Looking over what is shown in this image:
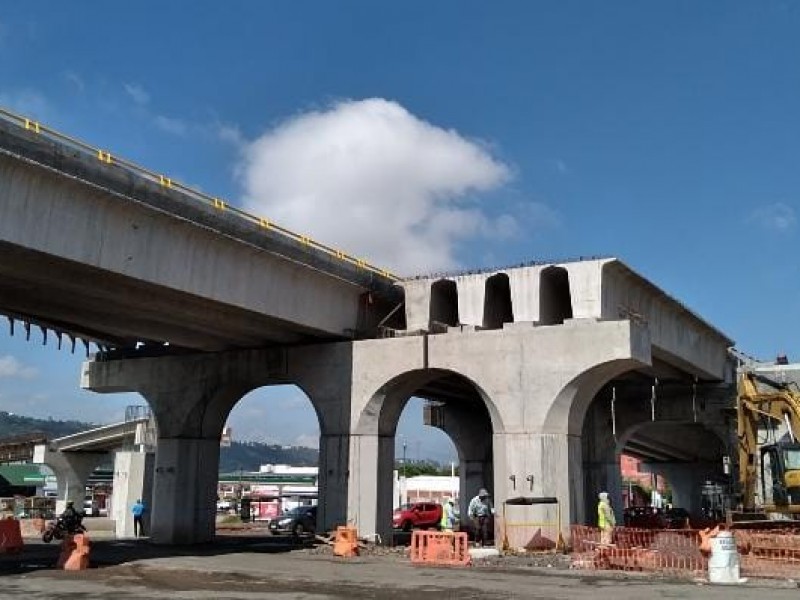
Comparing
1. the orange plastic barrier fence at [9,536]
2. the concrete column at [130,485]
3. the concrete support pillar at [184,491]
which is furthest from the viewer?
the concrete column at [130,485]

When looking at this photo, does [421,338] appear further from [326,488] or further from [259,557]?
[259,557]

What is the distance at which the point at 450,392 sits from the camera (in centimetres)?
4278

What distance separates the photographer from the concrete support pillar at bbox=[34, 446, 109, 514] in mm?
61969

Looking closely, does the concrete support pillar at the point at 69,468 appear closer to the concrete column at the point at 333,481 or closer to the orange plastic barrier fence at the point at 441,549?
the concrete column at the point at 333,481

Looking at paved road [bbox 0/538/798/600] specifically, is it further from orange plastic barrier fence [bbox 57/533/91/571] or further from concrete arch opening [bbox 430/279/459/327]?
concrete arch opening [bbox 430/279/459/327]

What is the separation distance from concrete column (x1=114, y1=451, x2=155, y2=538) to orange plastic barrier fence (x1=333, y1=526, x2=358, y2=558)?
637 inches

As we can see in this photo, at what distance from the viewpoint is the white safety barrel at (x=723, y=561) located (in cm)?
1836

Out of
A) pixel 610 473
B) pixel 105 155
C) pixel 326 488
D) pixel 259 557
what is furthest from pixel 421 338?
pixel 610 473

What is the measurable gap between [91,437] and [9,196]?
4561 cm

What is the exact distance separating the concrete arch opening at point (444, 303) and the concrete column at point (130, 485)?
17.6 metres

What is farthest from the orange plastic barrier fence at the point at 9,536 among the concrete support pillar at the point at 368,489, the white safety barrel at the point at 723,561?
the white safety barrel at the point at 723,561

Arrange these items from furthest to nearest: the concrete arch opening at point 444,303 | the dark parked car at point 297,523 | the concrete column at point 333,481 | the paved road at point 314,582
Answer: the dark parked car at point 297,523 < the concrete arch opening at point 444,303 < the concrete column at point 333,481 < the paved road at point 314,582

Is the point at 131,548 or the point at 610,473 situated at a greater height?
the point at 610,473

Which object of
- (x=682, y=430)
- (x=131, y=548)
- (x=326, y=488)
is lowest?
(x=131, y=548)
